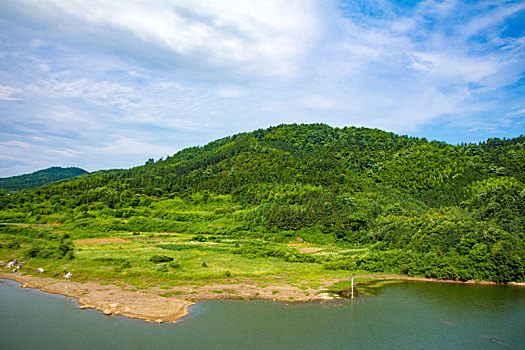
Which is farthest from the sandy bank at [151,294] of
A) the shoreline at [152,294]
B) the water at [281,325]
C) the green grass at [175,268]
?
the green grass at [175,268]

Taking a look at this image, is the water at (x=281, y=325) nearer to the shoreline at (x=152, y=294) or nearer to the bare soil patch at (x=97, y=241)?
the shoreline at (x=152, y=294)

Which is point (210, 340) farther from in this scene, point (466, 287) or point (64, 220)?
point (64, 220)

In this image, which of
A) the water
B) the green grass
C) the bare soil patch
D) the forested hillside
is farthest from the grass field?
the water

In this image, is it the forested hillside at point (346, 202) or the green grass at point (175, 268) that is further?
the forested hillside at point (346, 202)

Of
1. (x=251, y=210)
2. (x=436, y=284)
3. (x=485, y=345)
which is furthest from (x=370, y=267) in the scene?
(x=251, y=210)

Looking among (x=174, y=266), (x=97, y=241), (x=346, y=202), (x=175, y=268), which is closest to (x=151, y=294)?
(x=175, y=268)

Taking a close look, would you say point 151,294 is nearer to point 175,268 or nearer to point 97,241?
point 175,268
